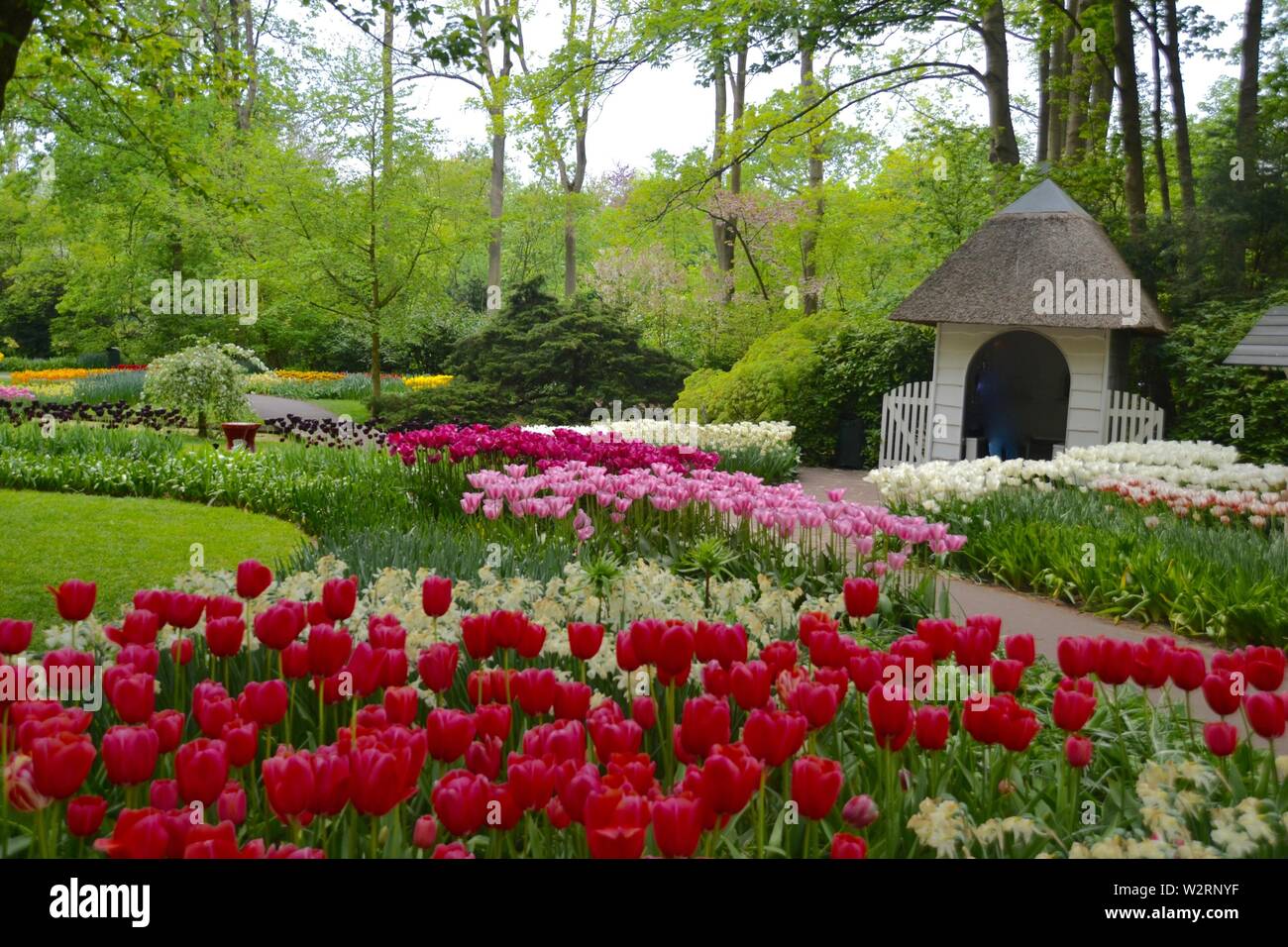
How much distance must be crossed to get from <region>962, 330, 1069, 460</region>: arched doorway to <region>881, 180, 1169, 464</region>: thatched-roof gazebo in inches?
22.7

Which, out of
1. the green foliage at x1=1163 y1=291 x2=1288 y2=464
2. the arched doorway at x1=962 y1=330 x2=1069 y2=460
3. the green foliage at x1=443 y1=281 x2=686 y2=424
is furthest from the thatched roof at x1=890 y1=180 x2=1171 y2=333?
the green foliage at x1=443 y1=281 x2=686 y2=424

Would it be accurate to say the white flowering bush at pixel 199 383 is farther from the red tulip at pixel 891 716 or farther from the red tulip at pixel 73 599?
the red tulip at pixel 891 716

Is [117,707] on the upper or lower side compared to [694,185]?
lower

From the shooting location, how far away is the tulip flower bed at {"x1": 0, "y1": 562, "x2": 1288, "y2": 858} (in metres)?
1.71

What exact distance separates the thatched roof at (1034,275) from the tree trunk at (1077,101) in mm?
3451

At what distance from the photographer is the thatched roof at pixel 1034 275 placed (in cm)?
1350

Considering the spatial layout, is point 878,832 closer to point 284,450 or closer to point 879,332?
point 284,450

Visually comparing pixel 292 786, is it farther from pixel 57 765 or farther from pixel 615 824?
pixel 615 824

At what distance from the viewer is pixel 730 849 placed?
2.24 meters

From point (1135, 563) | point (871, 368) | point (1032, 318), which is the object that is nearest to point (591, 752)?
point (1135, 563)

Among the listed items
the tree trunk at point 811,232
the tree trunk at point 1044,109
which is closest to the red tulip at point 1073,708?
the tree trunk at point 1044,109
